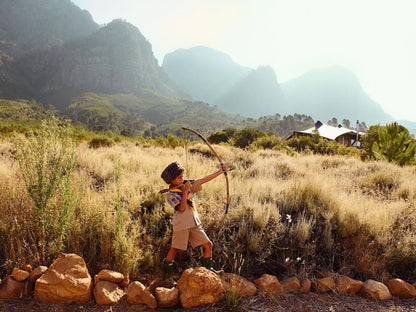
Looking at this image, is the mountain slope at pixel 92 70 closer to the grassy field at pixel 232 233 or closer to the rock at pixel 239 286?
the grassy field at pixel 232 233

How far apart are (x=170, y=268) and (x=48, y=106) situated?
133 m

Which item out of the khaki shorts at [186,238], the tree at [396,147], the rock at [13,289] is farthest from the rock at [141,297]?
the tree at [396,147]

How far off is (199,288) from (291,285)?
1322mm

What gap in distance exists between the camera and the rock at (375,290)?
10.3 feet

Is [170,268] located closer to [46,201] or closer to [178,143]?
[46,201]

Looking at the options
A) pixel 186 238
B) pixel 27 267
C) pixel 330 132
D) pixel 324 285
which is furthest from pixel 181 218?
pixel 330 132

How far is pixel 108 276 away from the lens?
2832 mm

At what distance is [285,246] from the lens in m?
3.85

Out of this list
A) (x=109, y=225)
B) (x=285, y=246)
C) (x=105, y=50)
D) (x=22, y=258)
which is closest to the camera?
(x=22, y=258)

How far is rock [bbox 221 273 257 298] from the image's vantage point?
117 inches

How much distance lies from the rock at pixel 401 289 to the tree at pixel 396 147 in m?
10.0

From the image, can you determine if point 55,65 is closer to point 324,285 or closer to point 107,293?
point 107,293

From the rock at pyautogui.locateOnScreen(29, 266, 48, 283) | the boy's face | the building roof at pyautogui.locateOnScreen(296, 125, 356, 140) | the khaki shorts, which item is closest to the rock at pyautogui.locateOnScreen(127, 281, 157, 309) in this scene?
the khaki shorts

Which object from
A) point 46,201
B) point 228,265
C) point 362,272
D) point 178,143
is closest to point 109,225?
point 46,201
